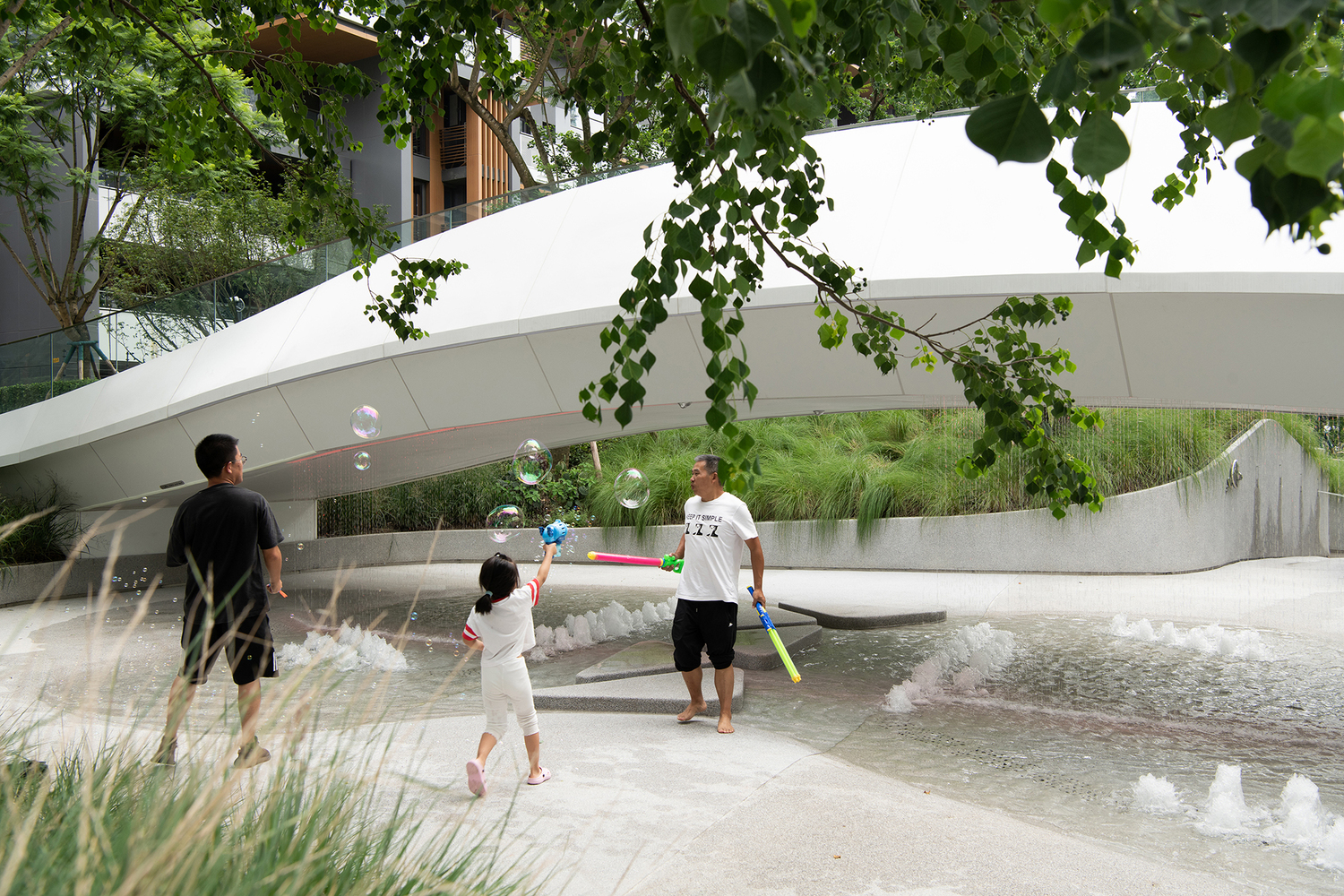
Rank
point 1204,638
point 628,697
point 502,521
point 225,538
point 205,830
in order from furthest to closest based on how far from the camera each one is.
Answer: point 1204,638 → point 502,521 → point 628,697 → point 225,538 → point 205,830

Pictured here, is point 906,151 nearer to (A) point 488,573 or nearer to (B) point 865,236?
(B) point 865,236

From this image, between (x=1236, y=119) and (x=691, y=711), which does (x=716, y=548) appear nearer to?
(x=691, y=711)

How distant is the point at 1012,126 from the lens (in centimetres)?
123

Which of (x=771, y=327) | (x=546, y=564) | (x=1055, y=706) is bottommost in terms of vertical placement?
(x=1055, y=706)

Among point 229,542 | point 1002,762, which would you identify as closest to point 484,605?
point 229,542

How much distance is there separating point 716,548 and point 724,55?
5.00 m

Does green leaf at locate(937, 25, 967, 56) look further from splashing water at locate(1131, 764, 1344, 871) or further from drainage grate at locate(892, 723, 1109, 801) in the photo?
drainage grate at locate(892, 723, 1109, 801)

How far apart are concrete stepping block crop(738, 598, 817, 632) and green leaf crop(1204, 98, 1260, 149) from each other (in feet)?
29.7

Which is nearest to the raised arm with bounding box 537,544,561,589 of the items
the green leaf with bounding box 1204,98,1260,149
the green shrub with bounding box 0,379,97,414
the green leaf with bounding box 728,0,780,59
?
the green leaf with bounding box 728,0,780,59

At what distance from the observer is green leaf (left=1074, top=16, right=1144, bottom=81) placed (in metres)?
1.03

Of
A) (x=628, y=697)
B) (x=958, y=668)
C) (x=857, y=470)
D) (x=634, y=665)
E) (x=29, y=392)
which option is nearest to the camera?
(x=628, y=697)

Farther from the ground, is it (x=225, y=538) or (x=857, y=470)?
(x=225, y=538)


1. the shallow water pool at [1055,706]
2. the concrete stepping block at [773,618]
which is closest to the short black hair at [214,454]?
the shallow water pool at [1055,706]

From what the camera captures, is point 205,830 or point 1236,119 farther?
point 205,830
